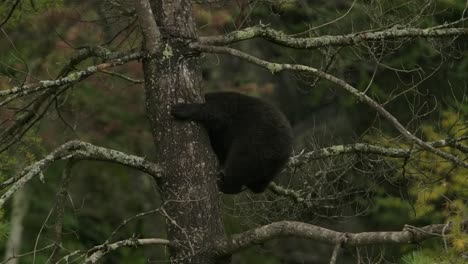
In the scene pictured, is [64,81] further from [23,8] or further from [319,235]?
[319,235]

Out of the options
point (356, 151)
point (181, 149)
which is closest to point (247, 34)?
point (181, 149)

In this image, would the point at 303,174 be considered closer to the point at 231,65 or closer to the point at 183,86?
the point at 183,86

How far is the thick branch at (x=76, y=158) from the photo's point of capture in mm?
4070

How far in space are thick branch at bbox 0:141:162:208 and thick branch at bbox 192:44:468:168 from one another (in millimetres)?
773

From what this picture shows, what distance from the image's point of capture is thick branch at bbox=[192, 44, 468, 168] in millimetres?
3918

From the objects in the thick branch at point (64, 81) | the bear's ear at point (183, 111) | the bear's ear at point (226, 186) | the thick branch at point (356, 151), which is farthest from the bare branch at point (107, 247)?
the thick branch at point (356, 151)

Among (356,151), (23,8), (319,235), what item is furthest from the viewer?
(23,8)

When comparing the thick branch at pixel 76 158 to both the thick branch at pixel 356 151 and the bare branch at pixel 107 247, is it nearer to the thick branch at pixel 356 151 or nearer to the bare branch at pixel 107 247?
the bare branch at pixel 107 247

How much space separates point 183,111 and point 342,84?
1082mm

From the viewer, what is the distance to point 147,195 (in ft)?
34.3

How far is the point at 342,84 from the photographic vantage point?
13.5 ft

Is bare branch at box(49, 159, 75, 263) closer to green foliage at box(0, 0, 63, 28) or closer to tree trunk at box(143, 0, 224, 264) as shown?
tree trunk at box(143, 0, 224, 264)

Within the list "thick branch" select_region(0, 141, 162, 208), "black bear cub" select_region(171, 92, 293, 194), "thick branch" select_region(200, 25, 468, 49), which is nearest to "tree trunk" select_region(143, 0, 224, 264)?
"thick branch" select_region(0, 141, 162, 208)

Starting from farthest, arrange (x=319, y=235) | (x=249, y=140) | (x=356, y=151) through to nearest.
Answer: (x=249, y=140), (x=356, y=151), (x=319, y=235)
